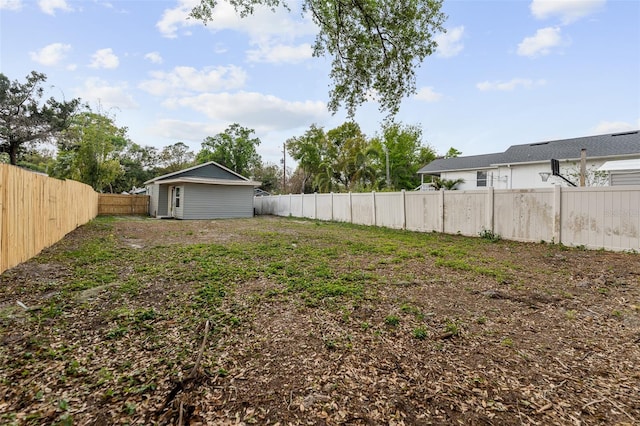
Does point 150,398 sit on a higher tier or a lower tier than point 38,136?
lower

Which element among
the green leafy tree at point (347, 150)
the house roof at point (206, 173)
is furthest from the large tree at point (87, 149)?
the green leafy tree at point (347, 150)

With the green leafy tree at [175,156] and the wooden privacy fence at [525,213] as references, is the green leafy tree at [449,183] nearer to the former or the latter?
the wooden privacy fence at [525,213]

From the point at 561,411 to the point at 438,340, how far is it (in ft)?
3.04

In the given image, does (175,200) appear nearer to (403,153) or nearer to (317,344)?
(317,344)

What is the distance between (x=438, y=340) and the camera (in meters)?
2.58

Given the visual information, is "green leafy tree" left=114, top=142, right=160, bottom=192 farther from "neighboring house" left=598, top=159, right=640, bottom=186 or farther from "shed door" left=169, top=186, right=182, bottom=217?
"neighboring house" left=598, top=159, right=640, bottom=186

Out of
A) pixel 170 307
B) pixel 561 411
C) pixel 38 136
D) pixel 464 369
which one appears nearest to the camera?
pixel 561 411

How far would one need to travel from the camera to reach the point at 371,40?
6520 mm

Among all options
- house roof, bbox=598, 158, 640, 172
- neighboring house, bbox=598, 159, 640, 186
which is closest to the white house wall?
neighboring house, bbox=598, 159, 640, 186

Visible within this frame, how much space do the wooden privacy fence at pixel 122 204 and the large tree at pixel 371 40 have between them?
16513mm

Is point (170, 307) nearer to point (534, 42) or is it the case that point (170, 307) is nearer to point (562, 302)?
point (562, 302)

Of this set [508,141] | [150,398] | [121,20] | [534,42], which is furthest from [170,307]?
[508,141]

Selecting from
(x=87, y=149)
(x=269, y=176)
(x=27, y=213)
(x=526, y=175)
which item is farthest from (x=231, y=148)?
(x=27, y=213)

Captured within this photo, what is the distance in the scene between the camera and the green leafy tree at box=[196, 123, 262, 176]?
1299 inches
